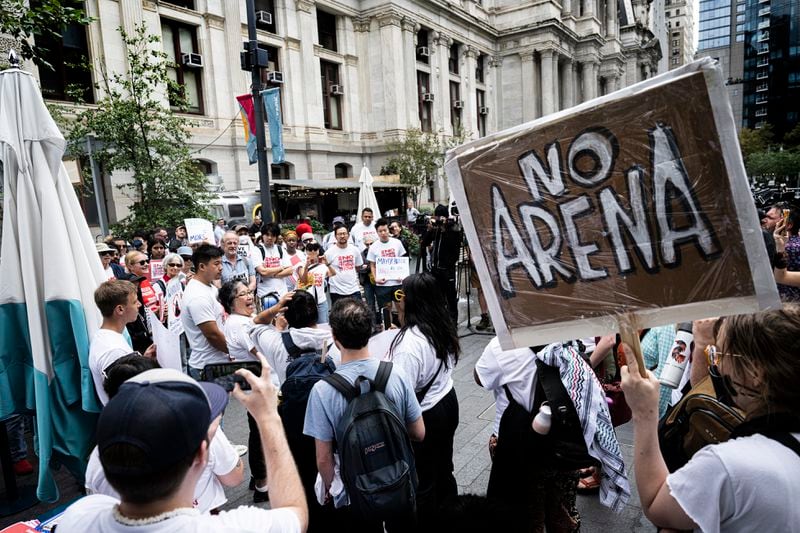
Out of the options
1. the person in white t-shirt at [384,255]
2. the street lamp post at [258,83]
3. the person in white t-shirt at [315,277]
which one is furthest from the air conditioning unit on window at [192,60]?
the person in white t-shirt at [315,277]

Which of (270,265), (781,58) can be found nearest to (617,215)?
(270,265)

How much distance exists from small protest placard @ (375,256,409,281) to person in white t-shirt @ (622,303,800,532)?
20.8 feet

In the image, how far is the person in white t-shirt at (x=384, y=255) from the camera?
317 inches

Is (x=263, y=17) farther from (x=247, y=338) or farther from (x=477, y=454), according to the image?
(x=477, y=454)

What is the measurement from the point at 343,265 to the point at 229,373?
19.7 ft

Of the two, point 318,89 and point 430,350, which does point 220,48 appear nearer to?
point 318,89

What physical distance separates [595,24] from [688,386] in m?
53.0

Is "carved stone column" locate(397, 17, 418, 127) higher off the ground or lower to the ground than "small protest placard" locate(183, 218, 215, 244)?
higher

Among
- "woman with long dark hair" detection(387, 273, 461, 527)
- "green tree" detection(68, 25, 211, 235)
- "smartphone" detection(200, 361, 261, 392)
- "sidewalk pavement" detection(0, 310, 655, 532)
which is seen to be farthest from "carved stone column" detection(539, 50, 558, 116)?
"smartphone" detection(200, 361, 261, 392)

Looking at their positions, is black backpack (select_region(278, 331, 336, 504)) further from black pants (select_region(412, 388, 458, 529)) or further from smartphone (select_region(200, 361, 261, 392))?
smartphone (select_region(200, 361, 261, 392))

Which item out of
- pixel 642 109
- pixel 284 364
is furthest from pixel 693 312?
pixel 284 364

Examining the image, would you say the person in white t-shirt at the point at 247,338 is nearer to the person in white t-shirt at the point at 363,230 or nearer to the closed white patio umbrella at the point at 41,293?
the closed white patio umbrella at the point at 41,293

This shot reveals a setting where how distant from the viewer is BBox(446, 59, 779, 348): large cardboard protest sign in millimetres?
1714

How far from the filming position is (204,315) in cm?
434
